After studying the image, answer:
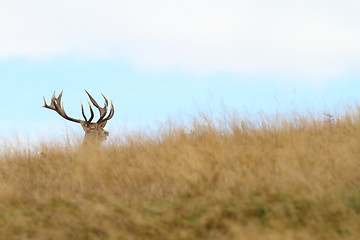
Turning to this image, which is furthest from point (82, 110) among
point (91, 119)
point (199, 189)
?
point (199, 189)

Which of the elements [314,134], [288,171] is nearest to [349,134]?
[314,134]

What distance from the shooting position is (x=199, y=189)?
280 inches

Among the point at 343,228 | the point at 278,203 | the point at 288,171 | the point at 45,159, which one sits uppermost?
the point at 45,159

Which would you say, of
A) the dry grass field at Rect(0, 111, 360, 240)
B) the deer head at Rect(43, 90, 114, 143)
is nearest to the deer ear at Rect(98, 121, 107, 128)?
the deer head at Rect(43, 90, 114, 143)

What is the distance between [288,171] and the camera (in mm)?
7250

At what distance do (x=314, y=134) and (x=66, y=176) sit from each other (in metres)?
4.48

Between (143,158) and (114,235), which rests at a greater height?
(143,158)

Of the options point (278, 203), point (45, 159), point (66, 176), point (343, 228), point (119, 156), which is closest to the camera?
point (343, 228)

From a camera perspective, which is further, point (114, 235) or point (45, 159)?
point (45, 159)

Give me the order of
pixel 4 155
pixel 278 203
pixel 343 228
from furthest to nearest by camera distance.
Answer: pixel 4 155, pixel 278 203, pixel 343 228

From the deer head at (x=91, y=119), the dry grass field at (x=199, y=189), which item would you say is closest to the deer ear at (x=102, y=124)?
the deer head at (x=91, y=119)

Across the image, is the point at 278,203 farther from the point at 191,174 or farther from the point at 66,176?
the point at 66,176

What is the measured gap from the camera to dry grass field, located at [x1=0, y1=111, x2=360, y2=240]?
20.1ft

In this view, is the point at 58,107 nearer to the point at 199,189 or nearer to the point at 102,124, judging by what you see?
the point at 102,124
